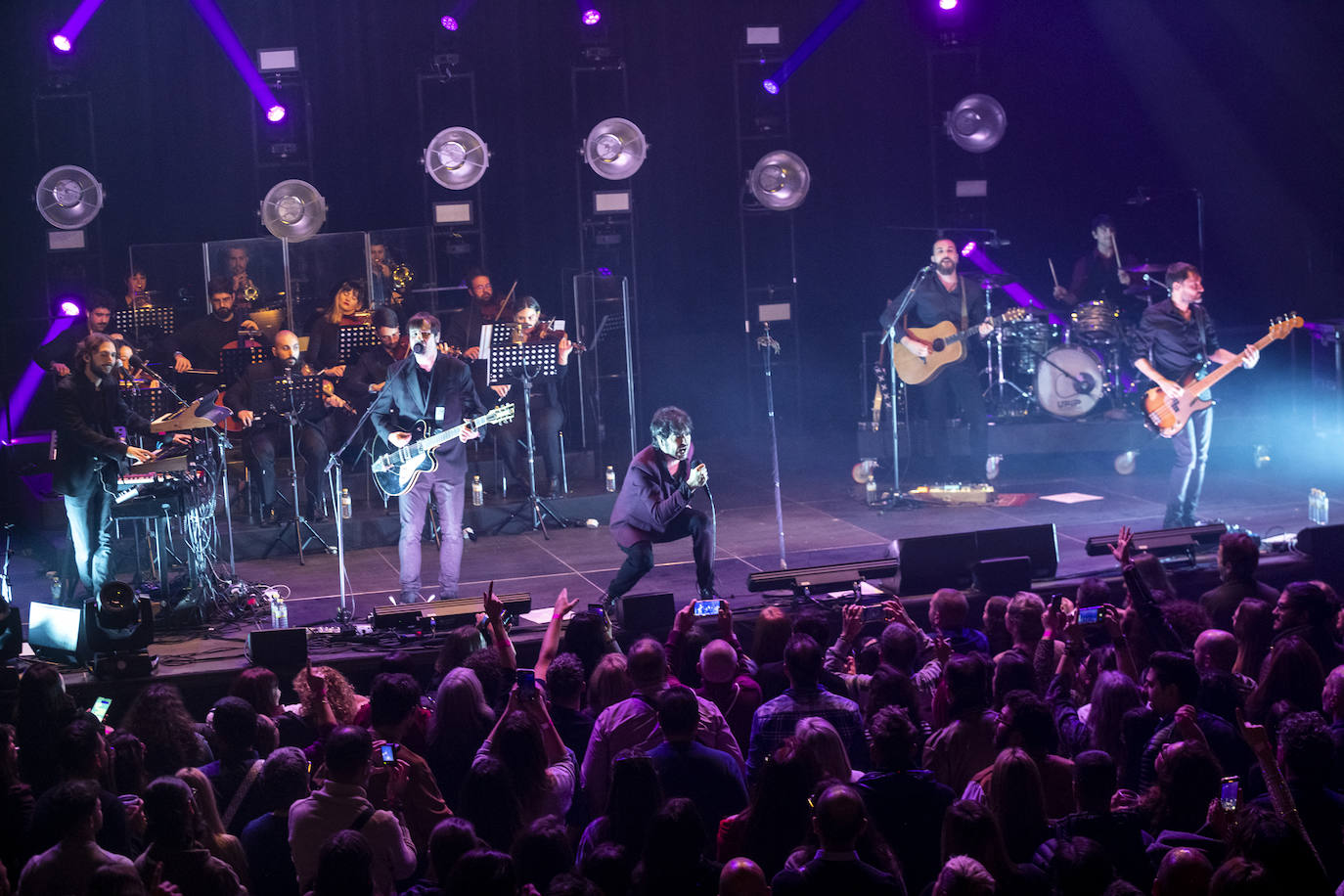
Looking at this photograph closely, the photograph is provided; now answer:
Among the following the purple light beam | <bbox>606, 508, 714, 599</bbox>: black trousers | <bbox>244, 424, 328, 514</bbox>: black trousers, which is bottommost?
<bbox>606, 508, 714, 599</bbox>: black trousers

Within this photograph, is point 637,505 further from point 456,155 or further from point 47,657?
point 456,155

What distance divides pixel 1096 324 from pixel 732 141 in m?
4.73

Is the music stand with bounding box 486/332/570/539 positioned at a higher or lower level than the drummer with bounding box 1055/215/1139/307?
lower

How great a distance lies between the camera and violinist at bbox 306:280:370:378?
1240 cm

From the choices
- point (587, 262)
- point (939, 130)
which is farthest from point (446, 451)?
point (939, 130)

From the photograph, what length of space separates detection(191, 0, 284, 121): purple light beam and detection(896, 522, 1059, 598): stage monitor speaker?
9028 mm

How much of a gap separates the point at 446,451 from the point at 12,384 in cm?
683

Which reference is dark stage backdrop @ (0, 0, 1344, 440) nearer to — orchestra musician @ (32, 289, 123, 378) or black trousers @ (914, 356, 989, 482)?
orchestra musician @ (32, 289, 123, 378)

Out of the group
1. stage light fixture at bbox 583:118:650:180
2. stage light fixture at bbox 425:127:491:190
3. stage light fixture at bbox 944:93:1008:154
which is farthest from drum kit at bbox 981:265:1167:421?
stage light fixture at bbox 425:127:491:190

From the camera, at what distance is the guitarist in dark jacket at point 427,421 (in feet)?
28.4

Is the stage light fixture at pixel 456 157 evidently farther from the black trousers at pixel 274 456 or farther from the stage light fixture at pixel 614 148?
the black trousers at pixel 274 456

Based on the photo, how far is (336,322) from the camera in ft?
41.4

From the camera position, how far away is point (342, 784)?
425cm

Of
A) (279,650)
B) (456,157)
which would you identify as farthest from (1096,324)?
(279,650)
